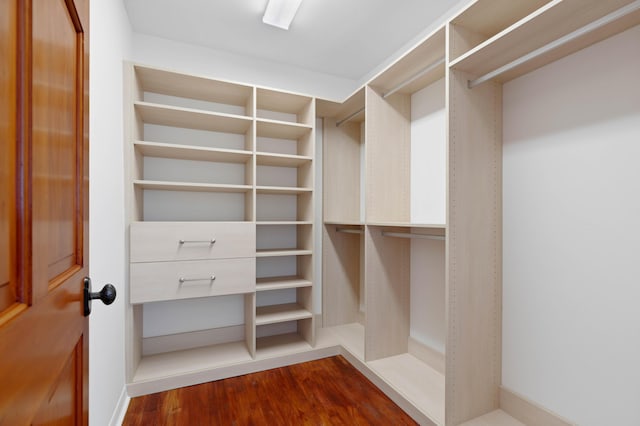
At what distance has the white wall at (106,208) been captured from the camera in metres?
1.32

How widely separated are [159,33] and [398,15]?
5.83 feet

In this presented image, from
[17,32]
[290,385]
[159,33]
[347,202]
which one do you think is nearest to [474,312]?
[290,385]

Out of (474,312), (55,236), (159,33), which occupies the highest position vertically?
(159,33)

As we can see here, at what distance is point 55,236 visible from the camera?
61 cm

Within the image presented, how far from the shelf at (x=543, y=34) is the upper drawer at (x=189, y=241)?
1.70 m

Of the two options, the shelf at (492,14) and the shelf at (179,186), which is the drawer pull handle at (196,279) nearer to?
the shelf at (179,186)

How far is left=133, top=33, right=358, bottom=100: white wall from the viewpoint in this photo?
234cm

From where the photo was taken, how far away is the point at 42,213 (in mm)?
536

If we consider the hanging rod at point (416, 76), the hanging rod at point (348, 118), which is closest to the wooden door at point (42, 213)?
the hanging rod at point (416, 76)

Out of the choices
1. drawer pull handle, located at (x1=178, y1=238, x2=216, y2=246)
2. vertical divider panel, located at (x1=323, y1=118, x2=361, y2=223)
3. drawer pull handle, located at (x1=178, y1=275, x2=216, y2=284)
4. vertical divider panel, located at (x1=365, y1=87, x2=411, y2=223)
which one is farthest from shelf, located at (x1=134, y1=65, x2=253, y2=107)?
drawer pull handle, located at (x1=178, y1=275, x2=216, y2=284)

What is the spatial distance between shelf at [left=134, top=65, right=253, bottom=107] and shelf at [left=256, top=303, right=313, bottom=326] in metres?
1.71

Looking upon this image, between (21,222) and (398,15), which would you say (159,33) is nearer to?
(398,15)

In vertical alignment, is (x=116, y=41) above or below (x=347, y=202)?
above

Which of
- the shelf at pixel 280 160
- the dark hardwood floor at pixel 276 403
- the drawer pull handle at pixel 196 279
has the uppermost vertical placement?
the shelf at pixel 280 160
